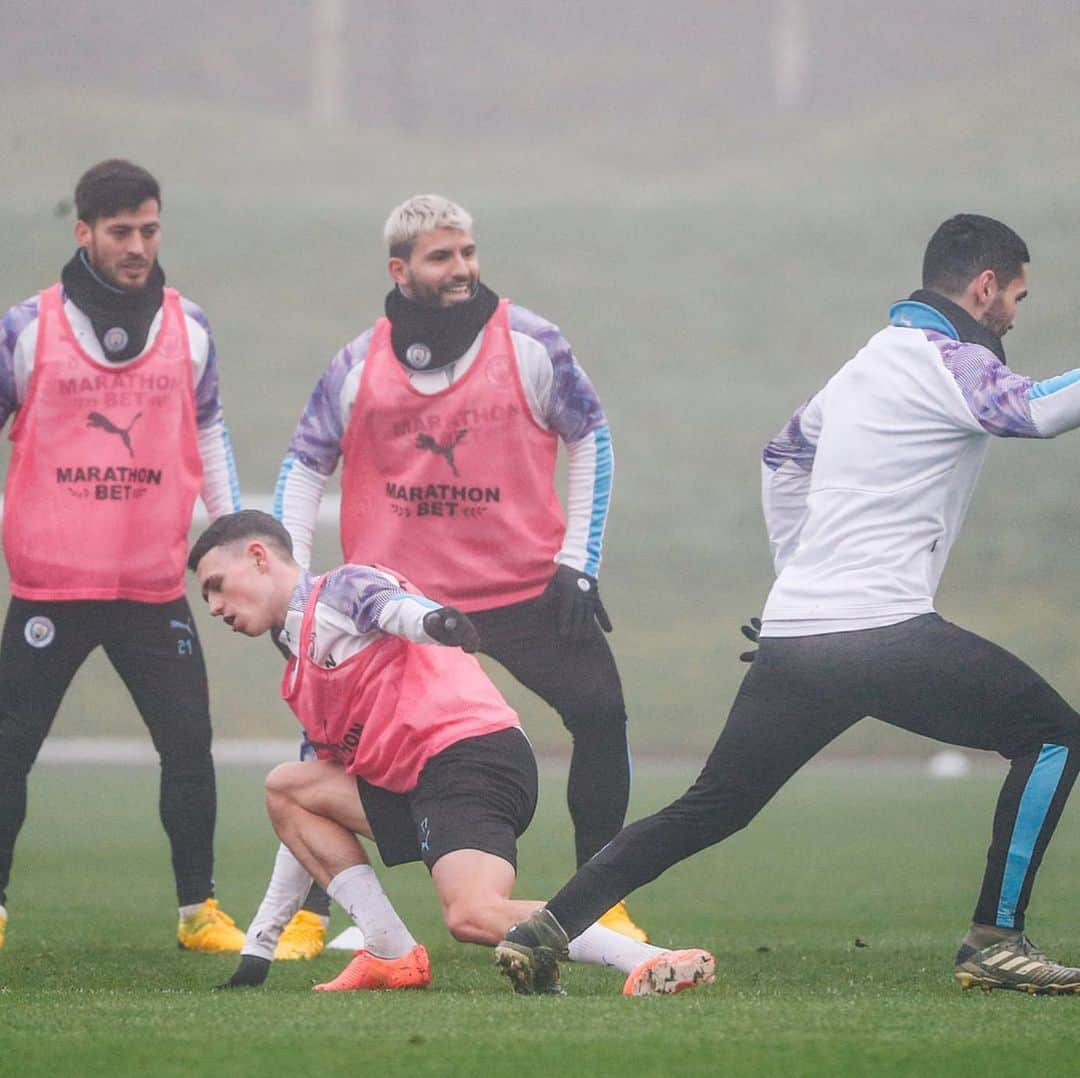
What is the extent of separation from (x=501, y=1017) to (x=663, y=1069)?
687 mm

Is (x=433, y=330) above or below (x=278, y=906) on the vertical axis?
above

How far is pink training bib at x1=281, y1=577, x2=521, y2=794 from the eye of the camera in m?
5.40

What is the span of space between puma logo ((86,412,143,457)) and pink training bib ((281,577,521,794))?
149 cm

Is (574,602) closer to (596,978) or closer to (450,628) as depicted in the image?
(596,978)

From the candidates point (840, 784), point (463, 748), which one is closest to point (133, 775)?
point (840, 784)

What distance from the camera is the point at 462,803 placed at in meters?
5.29

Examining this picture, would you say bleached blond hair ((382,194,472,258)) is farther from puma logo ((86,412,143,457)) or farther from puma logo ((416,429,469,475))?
puma logo ((86,412,143,457))

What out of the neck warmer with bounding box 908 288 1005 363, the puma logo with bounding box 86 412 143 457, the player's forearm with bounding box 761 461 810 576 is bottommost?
the player's forearm with bounding box 761 461 810 576

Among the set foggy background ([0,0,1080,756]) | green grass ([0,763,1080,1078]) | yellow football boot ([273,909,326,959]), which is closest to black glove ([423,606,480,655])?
green grass ([0,763,1080,1078])

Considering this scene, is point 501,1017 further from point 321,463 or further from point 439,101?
point 439,101

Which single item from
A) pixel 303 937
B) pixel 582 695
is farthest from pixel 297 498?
pixel 303 937

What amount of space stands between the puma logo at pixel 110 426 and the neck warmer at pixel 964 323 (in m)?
2.63

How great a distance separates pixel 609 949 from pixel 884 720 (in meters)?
0.93

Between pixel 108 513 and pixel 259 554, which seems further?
pixel 108 513
